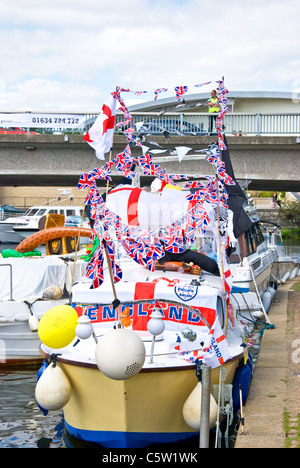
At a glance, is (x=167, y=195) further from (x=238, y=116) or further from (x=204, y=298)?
(x=238, y=116)

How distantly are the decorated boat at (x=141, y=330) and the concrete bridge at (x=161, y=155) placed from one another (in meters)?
14.1

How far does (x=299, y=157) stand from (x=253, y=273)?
9.57m

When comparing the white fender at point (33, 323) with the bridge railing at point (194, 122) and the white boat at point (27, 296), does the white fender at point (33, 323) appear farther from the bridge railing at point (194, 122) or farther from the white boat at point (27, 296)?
the bridge railing at point (194, 122)

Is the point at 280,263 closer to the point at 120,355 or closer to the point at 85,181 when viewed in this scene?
the point at 85,181

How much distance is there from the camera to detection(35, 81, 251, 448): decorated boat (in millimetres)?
8672

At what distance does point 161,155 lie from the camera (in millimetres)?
25203

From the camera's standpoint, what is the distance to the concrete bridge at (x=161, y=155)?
997 inches

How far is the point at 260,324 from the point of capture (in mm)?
15023

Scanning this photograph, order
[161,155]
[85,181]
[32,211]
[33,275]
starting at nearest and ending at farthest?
[85,181] < [33,275] < [161,155] < [32,211]

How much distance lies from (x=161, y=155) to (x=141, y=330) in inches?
624

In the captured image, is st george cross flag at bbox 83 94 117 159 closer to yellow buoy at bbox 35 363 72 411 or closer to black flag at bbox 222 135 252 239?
yellow buoy at bbox 35 363 72 411

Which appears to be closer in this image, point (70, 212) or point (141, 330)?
point (141, 330)

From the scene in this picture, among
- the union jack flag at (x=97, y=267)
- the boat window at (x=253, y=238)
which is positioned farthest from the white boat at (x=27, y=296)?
the boat window at (x=253, y=238)

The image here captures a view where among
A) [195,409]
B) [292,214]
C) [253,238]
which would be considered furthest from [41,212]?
[195,409]
